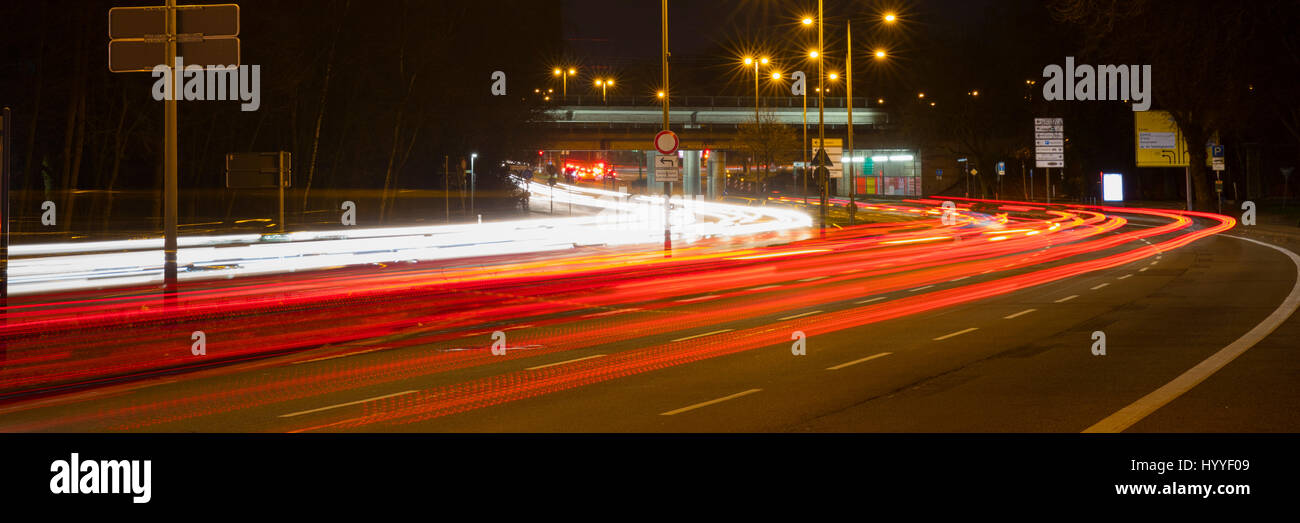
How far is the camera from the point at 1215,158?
5069 cm

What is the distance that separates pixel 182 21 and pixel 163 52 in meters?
0.49

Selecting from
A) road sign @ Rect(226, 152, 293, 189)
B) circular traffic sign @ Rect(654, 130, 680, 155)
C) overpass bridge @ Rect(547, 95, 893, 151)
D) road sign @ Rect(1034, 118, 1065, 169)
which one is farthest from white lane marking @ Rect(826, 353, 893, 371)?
overpass bridge @ Rect(547, 95, 893, 151)

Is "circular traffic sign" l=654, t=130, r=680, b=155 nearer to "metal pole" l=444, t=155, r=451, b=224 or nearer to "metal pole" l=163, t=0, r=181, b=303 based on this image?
"metal pole" l=163, t=0, r=181, b=303

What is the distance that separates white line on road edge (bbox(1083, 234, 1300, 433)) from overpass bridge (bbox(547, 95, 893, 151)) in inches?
2887

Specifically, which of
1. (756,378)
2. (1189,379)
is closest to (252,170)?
(756,378)

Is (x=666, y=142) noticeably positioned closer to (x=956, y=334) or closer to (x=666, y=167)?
(x=666, y=167)

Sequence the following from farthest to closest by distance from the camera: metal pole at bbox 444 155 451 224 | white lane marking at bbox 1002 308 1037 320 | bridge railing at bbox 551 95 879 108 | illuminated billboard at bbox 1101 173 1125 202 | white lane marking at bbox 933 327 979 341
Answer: bridge railing at bbox 551 95 879 108
illuminated billboard at bbox 1101 173 1125 202
metal pole at bbox 444 155 451 224
white lane marking at bbox 1002 308 1037 320
white lane marking at bbox 933 327 979 341

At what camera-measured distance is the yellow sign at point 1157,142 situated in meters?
65.1

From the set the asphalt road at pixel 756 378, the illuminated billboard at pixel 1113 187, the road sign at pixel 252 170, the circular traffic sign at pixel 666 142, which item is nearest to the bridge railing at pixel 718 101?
the illuminated billboard at pixel 1113 187

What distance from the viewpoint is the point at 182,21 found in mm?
15773

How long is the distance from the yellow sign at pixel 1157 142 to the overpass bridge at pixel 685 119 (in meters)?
30.8

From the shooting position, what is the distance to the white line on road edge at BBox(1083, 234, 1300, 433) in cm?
871
